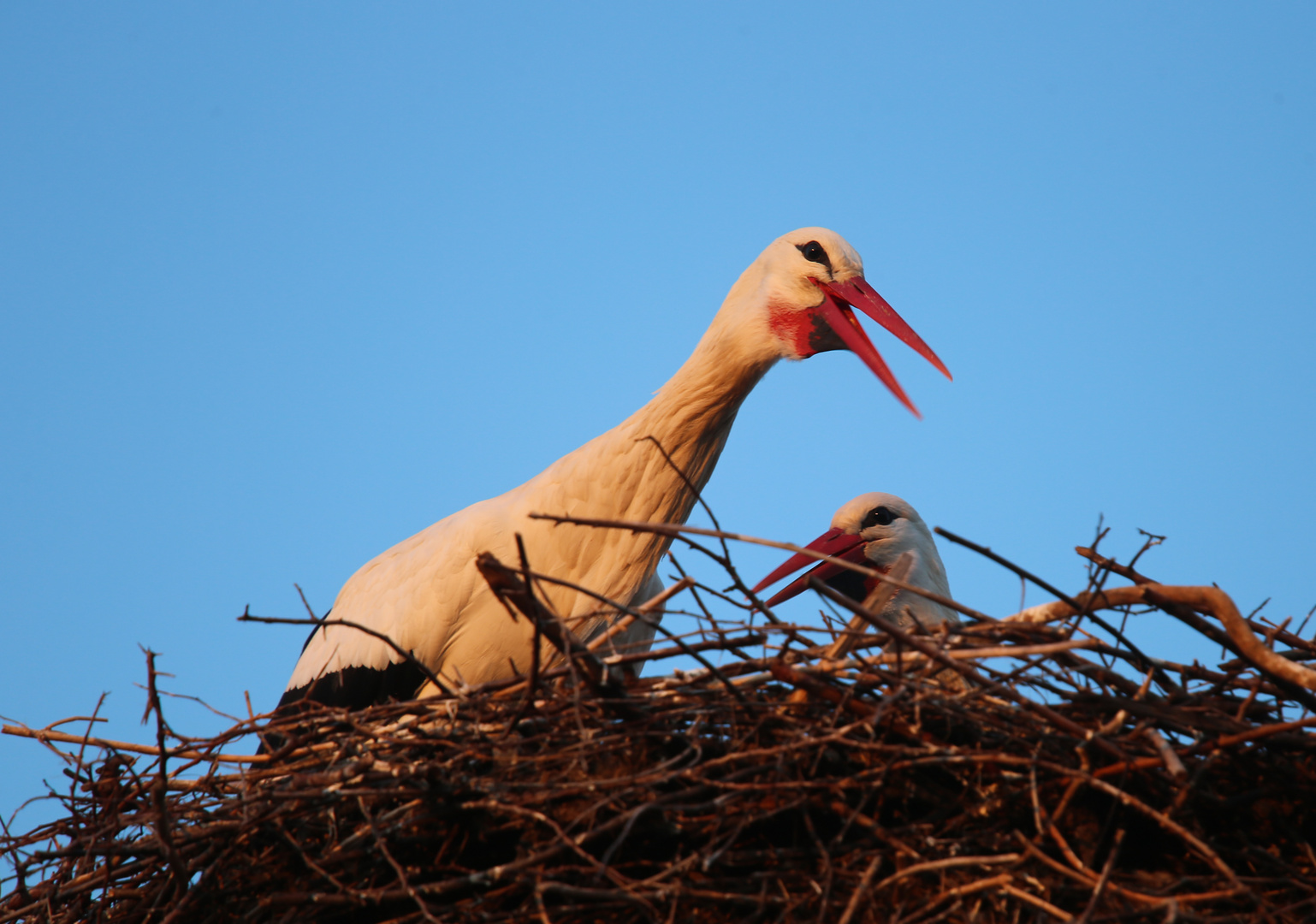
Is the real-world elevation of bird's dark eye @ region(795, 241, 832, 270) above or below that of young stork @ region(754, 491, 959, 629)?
above

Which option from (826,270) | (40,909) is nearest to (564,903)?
(40,909)

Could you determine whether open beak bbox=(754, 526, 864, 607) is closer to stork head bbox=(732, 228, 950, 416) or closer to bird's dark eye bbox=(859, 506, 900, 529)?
bird's dark eye bbox=(859, 506, 900, 529)

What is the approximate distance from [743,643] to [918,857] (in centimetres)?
40

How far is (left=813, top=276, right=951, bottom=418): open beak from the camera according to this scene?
288cm

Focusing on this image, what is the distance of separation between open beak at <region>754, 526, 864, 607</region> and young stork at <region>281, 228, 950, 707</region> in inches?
26.8

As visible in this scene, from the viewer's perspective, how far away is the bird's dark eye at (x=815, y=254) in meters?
2.96

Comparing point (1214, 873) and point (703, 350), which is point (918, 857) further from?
point (703, 350)

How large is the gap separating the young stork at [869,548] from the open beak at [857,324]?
797 millimetres

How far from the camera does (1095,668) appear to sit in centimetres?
181

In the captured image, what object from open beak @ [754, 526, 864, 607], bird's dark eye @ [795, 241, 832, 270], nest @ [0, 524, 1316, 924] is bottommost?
nest @ [0, 524, 1316, 924]

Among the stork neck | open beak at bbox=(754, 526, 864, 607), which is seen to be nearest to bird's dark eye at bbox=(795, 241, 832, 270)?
the stork neck

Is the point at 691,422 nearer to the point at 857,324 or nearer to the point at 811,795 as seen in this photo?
the point at 857,324

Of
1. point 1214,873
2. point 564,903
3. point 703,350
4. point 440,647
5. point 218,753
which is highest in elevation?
point 703,350

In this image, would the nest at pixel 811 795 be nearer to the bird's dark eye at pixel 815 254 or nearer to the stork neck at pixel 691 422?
the stork neck at pixel 691 422
